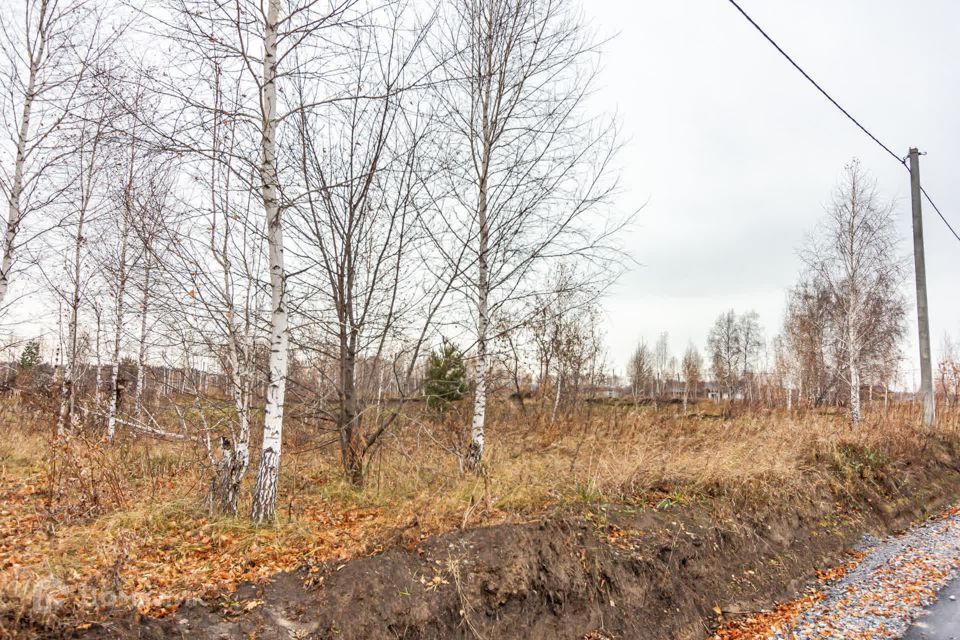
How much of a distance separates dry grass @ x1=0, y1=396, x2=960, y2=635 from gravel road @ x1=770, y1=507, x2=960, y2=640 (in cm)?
126

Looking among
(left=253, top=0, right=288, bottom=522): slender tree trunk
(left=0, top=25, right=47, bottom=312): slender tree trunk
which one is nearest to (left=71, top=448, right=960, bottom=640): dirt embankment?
(left=253, top=0, right=288, bottom=522): slender tree trunk

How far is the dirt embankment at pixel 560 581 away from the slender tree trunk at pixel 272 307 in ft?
3.42

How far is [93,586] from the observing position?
3.26 m

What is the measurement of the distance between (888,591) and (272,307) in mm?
7225

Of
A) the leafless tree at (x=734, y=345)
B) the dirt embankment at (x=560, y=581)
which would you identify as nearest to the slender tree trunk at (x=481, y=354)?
the dirt embankment at (x=560, y=581)

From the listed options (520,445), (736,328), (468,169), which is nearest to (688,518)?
(520,445)

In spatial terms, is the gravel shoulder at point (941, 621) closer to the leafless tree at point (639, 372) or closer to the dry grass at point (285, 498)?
the dry grass at point (285, 498)

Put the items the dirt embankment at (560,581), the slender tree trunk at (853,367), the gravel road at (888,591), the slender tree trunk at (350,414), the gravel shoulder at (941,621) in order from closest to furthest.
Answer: the dirt embankment at (560,581) → the gravel shoulder at (941,621) → the gravel road at (888,591) → the slender tree trunk at (350,414) → the slender tree trunk at (853,367)

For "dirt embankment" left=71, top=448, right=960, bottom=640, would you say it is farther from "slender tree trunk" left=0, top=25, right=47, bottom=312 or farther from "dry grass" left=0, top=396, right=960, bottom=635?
"slender tree trunk" left=0, top=25, right=47, bottom=312

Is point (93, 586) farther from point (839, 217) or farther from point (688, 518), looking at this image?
point (839, 217)

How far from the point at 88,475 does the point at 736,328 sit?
186ft

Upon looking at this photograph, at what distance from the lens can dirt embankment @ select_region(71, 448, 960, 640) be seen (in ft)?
11.3

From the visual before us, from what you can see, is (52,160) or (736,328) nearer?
(52,160)

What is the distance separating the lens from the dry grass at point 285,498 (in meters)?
3.49
